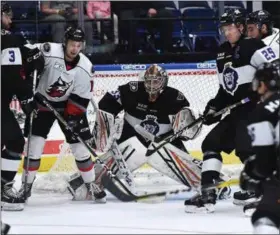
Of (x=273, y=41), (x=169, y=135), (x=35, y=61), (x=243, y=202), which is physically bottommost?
(x=243, y=202)

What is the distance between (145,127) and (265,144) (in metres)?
1.79

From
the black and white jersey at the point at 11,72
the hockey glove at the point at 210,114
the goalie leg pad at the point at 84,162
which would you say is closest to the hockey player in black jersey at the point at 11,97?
the black and white jersey at the point at 11,72

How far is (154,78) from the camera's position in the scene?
4508 mm

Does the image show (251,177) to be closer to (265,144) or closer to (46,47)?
(265,144)

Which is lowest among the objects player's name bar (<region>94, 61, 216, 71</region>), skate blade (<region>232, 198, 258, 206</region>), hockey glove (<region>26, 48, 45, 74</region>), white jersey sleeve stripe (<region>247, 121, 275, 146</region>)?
skate blade (<region>232, 198, 258, 206</region>)

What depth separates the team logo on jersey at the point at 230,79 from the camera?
4248mm

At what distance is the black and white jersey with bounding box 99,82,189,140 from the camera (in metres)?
4.61

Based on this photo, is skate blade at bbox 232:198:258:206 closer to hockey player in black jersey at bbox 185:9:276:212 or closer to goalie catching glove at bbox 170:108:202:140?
hockey player in black jersey at bbox 185:9:276:212

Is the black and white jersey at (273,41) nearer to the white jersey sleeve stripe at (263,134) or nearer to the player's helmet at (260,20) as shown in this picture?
the player's helmet at (260,20)

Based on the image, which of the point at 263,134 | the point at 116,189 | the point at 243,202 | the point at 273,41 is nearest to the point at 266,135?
the point at 263,134

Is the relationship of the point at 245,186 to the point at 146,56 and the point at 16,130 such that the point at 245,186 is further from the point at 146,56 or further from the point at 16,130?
the point at 146,56

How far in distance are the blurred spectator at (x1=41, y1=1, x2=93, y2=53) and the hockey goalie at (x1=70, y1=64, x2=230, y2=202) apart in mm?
1754

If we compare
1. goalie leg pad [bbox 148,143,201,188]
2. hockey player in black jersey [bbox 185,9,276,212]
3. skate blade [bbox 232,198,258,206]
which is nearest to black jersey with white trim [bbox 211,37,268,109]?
hockey player in black jersey [bbox 185,9,276,212]

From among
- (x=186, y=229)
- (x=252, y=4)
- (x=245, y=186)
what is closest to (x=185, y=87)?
(x=252, y=4)
